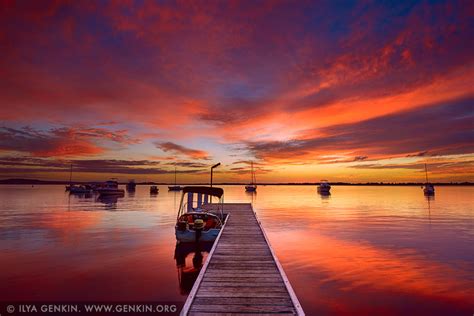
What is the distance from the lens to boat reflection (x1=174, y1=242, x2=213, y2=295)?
15.7 m

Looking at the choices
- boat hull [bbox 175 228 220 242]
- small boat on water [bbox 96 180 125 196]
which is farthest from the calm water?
small boat on water [bbox 96 180 125 196]

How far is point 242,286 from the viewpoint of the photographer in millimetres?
9828

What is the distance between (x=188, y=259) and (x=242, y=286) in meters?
11.7

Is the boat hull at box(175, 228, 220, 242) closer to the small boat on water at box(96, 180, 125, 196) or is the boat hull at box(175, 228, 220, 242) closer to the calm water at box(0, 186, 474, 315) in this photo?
the calm water at box(0, 186, 474, 315)

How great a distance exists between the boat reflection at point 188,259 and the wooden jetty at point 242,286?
256cm

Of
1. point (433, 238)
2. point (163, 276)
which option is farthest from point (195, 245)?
point (433, 238)

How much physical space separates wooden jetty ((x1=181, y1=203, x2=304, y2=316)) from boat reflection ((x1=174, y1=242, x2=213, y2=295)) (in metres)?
2.56

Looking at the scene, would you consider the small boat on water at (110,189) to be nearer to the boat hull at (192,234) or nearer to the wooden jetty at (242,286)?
the boat hull at (192,234)

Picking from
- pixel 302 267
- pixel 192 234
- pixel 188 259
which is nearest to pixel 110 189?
pixel 192 234

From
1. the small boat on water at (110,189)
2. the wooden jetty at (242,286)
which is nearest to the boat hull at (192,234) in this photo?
the wooden jetty at (242,286)

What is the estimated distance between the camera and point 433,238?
2723cm

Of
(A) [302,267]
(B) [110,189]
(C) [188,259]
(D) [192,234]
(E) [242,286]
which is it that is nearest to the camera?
(E) [242,286]

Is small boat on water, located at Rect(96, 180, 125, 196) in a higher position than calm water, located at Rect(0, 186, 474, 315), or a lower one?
higher

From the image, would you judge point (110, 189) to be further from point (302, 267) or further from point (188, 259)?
point (302, 267)
